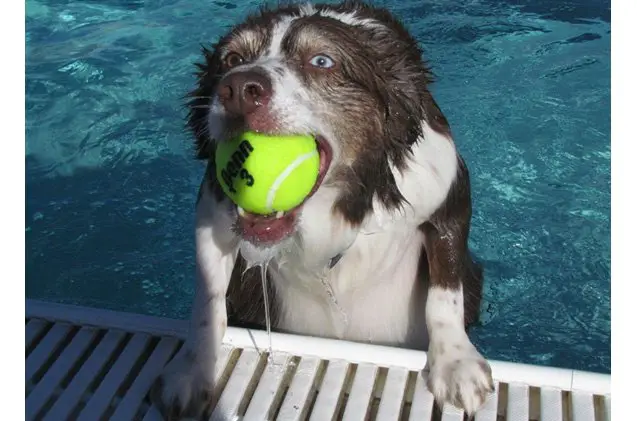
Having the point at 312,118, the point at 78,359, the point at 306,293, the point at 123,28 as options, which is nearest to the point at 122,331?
the point at 78,359

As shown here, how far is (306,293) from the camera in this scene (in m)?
3.82

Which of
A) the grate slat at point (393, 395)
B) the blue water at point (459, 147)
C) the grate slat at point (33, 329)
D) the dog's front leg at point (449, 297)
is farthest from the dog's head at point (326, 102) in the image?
the blue water at point (459, 147)

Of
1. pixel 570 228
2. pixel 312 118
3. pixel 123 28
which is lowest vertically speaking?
pixel 570 228

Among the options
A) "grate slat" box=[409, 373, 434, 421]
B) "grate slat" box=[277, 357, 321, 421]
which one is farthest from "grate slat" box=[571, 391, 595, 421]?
"grate slat" box=[277, 357, 321, 421]

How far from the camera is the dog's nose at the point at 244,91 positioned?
2732 mm

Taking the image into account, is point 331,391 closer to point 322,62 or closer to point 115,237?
point 322,62

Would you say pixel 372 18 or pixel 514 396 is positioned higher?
pixel 372 18

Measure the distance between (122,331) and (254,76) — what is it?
1276 millimetres

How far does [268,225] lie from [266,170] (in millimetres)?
245

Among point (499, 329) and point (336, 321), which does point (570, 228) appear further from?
point (336, 321)

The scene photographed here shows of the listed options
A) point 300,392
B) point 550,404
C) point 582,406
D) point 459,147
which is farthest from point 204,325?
point 459,147

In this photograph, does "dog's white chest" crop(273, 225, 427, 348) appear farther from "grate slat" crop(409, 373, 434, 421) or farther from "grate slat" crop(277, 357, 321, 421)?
"grate slat" crop(409, 373, 434, 421)

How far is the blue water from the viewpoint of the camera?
5309 millimetres
